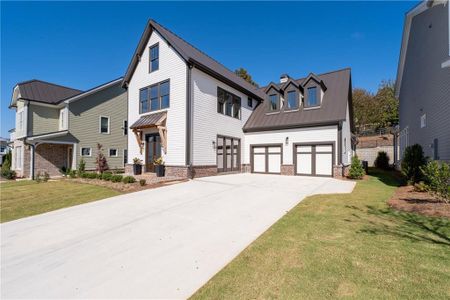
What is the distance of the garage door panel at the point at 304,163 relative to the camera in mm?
15112

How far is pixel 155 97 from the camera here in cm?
1540

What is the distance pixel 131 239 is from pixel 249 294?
10.0 feet

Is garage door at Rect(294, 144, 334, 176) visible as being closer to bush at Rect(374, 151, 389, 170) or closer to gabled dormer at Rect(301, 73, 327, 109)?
gabled dormer at Rect(301, 73, 327, 109)

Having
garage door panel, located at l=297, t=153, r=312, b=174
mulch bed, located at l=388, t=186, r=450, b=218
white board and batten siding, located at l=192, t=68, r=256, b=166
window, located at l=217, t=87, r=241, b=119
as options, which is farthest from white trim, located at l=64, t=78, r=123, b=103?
mulch bed, located at l=388, t=186, r=450, b=218

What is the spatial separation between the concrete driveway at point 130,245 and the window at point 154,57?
1103 centimetres

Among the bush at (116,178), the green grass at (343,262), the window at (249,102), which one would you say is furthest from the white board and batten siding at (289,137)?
the bush at (116,178)

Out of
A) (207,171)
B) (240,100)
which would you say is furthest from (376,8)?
(207,171)

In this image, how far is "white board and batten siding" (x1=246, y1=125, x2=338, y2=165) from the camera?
14508 millimetres

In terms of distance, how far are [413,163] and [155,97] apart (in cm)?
1597

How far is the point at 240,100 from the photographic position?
18016 millimetres

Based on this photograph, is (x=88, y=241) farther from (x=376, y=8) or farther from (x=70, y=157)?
(x=70, y=157)

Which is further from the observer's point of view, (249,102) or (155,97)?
(249,102)

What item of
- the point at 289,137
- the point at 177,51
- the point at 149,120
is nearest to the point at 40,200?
the point at 149,120

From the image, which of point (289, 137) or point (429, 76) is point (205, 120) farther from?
point (429, 76)
